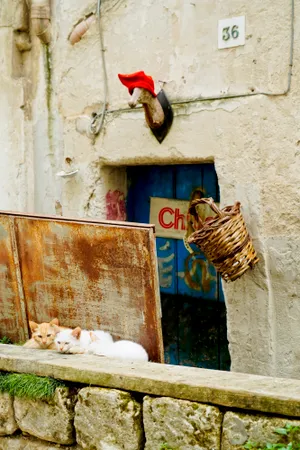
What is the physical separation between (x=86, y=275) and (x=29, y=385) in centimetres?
88

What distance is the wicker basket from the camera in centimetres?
384

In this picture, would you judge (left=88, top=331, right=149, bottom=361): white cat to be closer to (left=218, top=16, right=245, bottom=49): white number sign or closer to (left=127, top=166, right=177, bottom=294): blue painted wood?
(left=127, top=166, right=177, bottom=294): blue painted wood

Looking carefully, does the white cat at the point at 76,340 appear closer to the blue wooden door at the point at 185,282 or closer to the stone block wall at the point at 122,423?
the stone block wall at the point at 122,423

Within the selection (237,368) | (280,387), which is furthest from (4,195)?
(280,387)

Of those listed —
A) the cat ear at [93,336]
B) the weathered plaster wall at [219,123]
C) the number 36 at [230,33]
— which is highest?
the number 36 at [230,33]

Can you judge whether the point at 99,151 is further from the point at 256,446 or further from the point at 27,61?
the point at 256,446

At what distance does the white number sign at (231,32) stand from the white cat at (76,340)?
→ 1.95 meters

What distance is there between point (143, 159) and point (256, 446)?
2.46 meters

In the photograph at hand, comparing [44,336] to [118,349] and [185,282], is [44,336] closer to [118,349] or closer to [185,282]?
[118,349]

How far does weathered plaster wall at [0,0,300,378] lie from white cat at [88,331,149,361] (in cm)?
84

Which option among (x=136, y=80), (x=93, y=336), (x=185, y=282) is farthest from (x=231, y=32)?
(x=93, y=336)

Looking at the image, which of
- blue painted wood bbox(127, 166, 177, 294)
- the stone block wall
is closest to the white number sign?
blue painted wood bbox(127, 166, 177, 294)

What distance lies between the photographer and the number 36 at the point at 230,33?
4.28 m

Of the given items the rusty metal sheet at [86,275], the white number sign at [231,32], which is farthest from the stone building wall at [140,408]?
the white number sign at [231,32]
